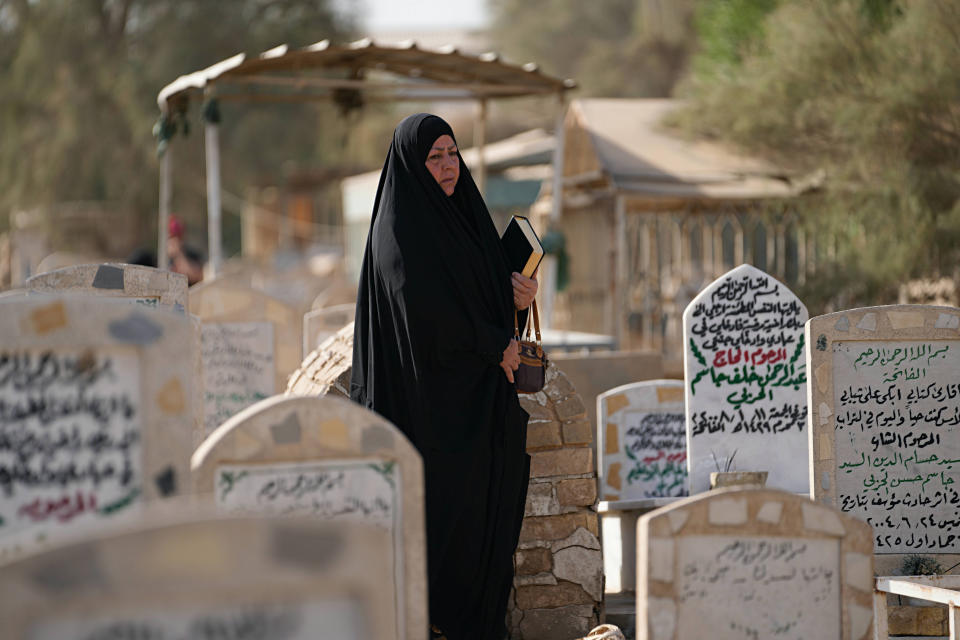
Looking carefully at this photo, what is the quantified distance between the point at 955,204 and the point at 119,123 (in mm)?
18327

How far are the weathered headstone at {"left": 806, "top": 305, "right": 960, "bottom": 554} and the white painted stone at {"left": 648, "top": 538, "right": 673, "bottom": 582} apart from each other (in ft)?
4.88

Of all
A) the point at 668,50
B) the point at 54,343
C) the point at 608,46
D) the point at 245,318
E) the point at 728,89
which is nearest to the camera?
the point at 54,343

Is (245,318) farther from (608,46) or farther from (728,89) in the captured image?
(608,46)

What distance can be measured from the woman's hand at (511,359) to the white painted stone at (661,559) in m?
1.26

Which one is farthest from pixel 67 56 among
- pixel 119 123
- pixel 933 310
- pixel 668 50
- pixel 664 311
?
pixel 933 310

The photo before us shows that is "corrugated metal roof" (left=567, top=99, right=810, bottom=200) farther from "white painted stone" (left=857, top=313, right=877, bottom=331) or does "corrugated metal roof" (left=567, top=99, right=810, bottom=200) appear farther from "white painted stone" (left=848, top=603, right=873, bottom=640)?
"white painted stone" (left=848, top=603, right=873, bottom=640)

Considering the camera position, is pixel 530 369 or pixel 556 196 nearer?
pixel 530 369

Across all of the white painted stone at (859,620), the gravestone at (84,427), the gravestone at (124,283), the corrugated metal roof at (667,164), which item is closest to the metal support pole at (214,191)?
the corrugated metal roof at (667,164)

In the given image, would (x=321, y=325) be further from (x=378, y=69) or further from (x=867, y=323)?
(x=867, y=323)

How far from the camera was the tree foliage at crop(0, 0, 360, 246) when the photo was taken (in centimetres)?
2292

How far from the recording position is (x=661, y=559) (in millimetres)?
3037


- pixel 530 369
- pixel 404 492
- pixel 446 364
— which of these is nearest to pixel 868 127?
pixel 530 369

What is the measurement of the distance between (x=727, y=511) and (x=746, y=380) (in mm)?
2225

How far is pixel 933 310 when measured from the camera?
440 cm
